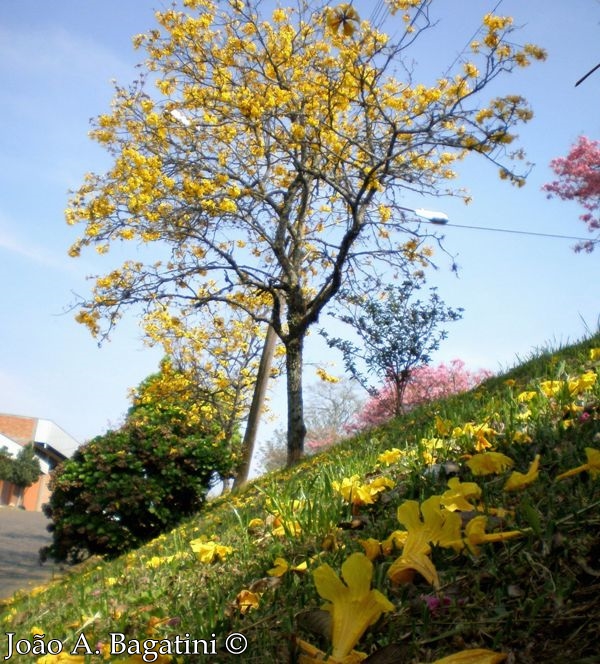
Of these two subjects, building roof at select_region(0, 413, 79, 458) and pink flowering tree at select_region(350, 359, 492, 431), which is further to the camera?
building roof at select_region(0, 413, 79, 458)

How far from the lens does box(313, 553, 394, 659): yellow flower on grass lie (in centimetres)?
114

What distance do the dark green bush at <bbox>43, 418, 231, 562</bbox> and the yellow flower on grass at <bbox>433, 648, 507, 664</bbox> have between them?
9.45 meters

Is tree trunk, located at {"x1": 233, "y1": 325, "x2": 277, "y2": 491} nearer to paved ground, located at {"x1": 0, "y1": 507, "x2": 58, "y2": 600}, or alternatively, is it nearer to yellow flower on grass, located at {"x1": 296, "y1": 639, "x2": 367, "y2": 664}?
paved ground, located at {"x1": 0, "y1": 507, "x2": 58, "y2": 600}

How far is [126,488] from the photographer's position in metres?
10.2

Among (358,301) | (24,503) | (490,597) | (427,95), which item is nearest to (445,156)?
(427,95)

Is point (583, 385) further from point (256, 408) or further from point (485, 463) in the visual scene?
point (256, 408)

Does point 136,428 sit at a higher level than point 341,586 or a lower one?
higher

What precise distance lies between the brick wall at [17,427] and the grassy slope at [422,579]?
62283mm

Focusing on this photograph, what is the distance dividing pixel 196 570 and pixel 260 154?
392 inches

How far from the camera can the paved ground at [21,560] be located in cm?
1151

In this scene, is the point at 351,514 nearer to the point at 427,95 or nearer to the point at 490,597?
the point at 490,597

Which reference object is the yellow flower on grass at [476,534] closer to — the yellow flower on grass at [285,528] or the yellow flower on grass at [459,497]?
the yellow flower on grass at [459,497]

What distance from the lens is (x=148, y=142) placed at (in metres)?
11.5

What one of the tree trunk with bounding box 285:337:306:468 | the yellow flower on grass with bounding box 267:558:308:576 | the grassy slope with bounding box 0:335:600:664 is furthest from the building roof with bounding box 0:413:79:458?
the yellow flower on grass with bounding box 267:558:308:576
